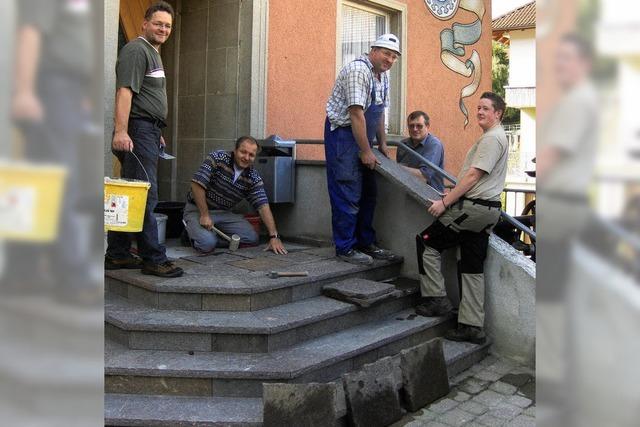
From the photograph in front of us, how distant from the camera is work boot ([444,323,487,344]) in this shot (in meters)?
4.61

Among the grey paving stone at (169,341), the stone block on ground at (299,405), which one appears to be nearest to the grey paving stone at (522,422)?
the stone block on ground at (299,405)

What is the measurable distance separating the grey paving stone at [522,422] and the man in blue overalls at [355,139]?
183 centimetres

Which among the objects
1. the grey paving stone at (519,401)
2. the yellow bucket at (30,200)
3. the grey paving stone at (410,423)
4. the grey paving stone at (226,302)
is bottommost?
the grey paving stone at (410,423)

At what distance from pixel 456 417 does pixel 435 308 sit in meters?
1.17

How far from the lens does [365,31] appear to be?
26.9 ft

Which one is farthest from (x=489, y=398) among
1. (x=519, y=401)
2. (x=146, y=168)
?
(x=146, y=168)

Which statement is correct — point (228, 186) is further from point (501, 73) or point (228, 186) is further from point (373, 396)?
point (501, 73)

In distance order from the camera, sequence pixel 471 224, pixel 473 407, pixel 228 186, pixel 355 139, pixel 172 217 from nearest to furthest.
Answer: pixel 473 407, pixel 471 224, pixel 355 139, pixel 228 186, pixel 172 217

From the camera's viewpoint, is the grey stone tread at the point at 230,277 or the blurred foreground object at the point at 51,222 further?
the grey stone tread at the point at 230,277

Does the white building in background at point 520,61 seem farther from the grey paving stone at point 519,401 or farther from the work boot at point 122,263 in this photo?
the work boot at point 122,263

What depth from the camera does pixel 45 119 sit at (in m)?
0.95

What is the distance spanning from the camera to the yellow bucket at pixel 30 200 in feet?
2.97

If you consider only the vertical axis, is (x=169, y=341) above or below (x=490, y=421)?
above

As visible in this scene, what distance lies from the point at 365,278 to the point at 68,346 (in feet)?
13.5
